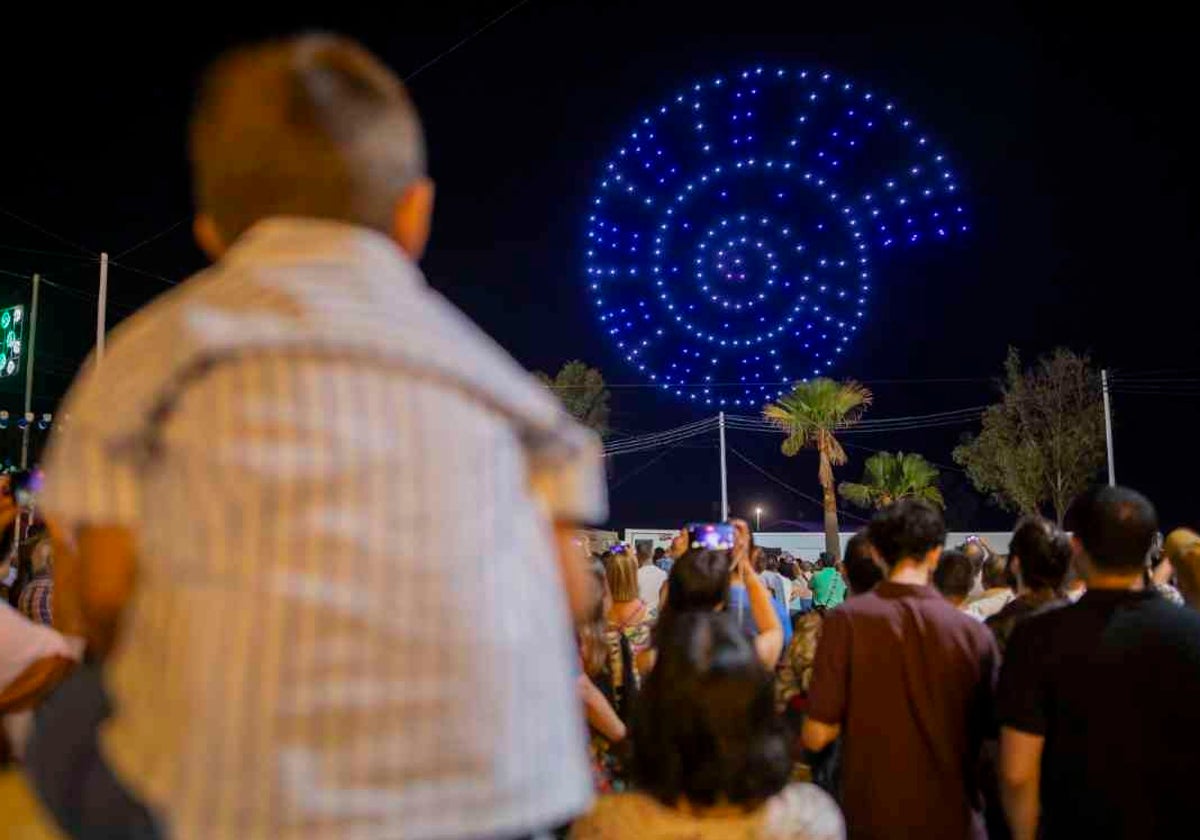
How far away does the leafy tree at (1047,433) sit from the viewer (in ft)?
109

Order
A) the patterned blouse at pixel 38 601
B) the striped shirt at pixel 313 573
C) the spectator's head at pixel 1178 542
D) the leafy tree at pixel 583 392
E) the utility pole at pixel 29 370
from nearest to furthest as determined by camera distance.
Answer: the striped shirt at pixel 313 573, the spectator's head at pixel 1178 542, the patterned blouse at pixel 38 601, the utility pole at pixel 29 370, the leafy tree at pixel 583 392

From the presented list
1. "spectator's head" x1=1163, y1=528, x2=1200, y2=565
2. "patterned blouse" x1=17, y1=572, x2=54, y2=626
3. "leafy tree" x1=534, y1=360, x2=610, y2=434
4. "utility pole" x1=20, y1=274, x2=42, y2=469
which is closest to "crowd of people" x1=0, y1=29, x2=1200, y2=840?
Answer: "spectator's head" x1=1163, y1=528, x2=1200, y2=565

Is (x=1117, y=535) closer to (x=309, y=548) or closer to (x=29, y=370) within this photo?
(x=309, y=548)

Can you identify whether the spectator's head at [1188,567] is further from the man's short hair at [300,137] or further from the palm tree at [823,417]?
the palm tree at [823,417]

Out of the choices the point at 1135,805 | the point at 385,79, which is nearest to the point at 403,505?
the point at 385,79

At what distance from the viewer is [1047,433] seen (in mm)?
33844

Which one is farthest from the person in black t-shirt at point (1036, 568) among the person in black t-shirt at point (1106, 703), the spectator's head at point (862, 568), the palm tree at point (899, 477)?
the palm tree at point (899, 477)

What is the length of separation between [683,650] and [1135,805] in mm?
1471

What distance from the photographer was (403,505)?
1125 mm

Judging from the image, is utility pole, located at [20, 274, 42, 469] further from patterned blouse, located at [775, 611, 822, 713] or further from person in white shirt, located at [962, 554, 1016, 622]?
patterned blouse, located at [775, 611, 822, 713]

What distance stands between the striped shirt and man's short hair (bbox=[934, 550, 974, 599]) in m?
4.78

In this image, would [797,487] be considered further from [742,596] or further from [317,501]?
[317,501]

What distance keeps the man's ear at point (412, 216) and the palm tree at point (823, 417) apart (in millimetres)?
29524

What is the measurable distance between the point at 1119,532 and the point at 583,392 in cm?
3975
